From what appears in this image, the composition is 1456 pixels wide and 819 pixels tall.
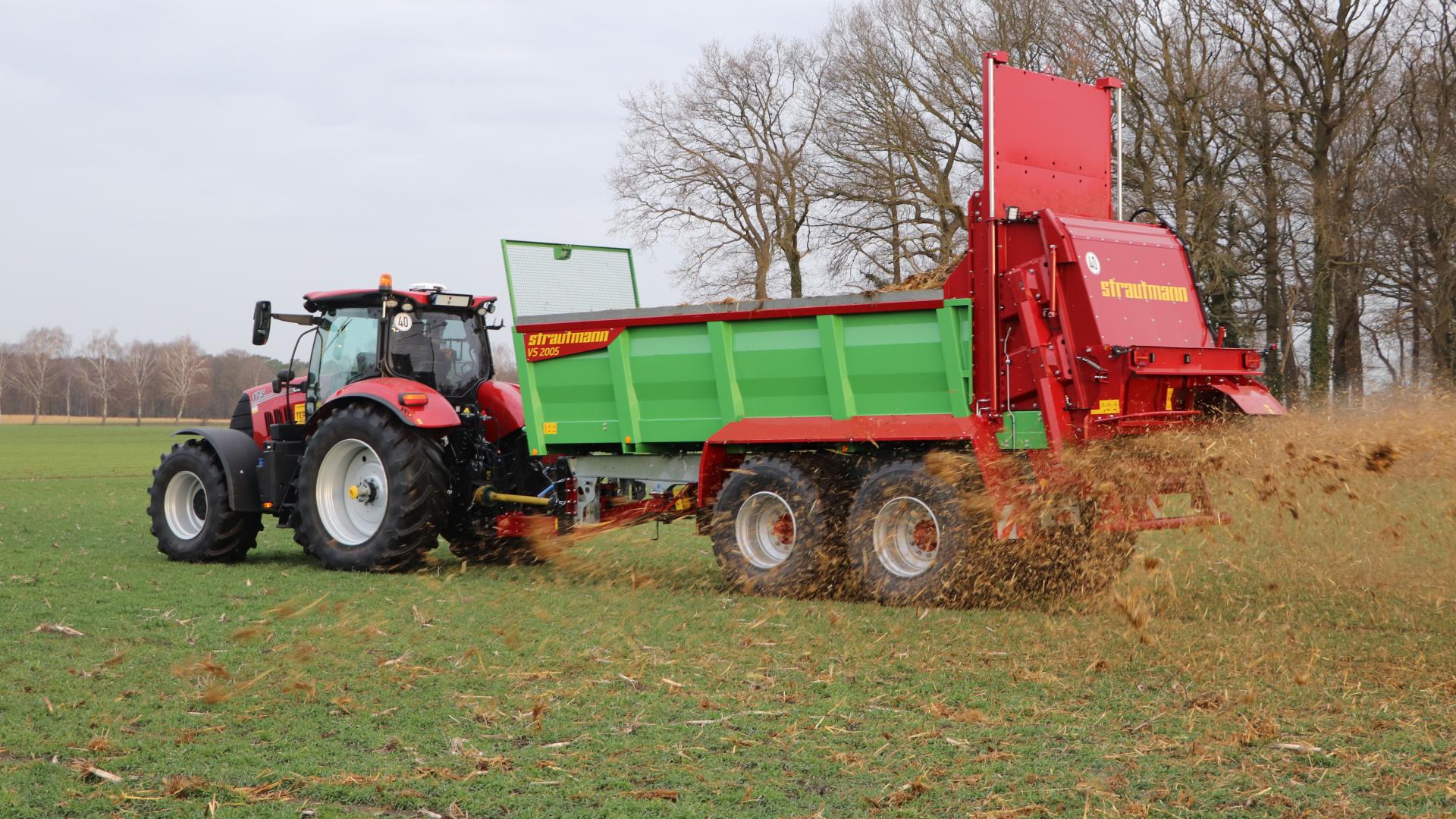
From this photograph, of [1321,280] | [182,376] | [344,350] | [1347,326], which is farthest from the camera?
[182,376]

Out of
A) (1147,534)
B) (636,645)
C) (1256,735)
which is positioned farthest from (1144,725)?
(1147,534)

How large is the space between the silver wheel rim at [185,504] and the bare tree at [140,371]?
293ft

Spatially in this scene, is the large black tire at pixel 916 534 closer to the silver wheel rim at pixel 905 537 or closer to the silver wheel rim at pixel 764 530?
the silver wheel rim at pixel 905 537

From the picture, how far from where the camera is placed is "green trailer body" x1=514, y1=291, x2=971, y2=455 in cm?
869

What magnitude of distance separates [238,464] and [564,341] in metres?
3.37

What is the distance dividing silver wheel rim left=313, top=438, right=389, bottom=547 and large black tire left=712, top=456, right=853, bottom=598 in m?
3.17

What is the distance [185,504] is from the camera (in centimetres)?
1229

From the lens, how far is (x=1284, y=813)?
14.0 feet

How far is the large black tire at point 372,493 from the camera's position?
1067 centimetres

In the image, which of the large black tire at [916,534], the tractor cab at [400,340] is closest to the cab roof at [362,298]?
the tractor cab at [400,340]

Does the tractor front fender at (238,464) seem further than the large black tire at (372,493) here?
Yes

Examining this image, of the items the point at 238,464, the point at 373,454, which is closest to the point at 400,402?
the point at 373,454

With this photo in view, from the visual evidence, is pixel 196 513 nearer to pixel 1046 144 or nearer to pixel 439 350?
pixel 439 350

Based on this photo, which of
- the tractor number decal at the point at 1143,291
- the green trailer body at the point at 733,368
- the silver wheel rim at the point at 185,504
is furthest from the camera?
the silver wheel rim at the point at 185,504
